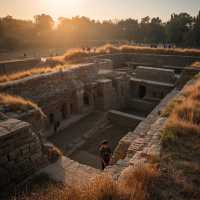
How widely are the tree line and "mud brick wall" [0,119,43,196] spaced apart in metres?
39.5

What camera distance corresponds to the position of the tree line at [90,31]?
42.6 m

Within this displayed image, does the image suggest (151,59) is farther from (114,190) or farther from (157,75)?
(114,190)

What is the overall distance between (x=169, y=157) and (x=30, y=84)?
7707mm

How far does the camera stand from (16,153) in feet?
17.1

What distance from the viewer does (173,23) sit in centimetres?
4591

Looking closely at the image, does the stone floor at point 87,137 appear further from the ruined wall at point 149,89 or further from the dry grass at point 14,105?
the ruined wall at point 149,89

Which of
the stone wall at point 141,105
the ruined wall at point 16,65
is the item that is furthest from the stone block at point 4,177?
the stone wall at point 141,105

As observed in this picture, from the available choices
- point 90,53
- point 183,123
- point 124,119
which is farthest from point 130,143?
point 90,53

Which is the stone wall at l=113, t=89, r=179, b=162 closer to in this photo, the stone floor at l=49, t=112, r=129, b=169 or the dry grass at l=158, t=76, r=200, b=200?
the dry grass at l=158, t=76, r=200, b=200

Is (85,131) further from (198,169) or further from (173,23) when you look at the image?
(173,23)

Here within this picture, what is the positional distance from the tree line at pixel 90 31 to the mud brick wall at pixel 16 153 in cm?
3947

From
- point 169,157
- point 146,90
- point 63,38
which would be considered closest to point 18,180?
point 169,157

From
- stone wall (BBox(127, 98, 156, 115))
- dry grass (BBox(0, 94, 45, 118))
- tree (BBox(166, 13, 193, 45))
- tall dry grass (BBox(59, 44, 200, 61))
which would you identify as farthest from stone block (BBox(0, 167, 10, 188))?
tree (BBox(166, 13, 193, 45))

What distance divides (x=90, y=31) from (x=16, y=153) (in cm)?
6052
